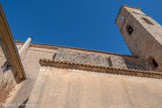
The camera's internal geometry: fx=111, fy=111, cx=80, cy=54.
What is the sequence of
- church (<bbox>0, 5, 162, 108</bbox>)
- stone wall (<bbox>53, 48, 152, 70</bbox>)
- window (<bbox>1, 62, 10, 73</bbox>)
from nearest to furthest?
church (<bbox>0, 5, 162, 108</bbox>) < window (<bbox>1, 62, 10, 73</bbox>) < stone wall (<bbox>53, 48, 152, 70</bbox>)

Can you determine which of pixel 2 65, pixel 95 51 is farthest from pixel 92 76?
pixel 95 51

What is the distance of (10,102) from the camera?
5.16 m

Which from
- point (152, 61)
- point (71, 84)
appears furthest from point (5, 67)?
point (152, 61)

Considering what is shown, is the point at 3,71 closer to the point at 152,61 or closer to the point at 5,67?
the point at 5,67

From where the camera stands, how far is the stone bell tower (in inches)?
313

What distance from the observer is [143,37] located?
9547mm

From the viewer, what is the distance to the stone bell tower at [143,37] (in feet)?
26.1

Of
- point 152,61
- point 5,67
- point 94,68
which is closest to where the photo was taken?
point 94,68

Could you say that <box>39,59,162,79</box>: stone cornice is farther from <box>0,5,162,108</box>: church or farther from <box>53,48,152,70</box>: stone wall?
<box>53,48,152,70</box>: stone wall

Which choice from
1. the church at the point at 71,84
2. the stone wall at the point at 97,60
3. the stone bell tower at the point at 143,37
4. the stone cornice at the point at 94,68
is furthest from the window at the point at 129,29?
the stone cornice at the point at 94,68

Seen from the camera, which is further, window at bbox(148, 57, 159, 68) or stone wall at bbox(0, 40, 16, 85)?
window at bbox(148, 57, 159, 68)

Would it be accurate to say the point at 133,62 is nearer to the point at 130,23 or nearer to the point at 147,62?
the point at 147,62

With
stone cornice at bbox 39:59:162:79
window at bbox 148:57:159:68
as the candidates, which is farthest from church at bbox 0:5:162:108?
window at bbox 148:57:159:68

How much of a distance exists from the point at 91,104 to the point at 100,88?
69 centimetres
